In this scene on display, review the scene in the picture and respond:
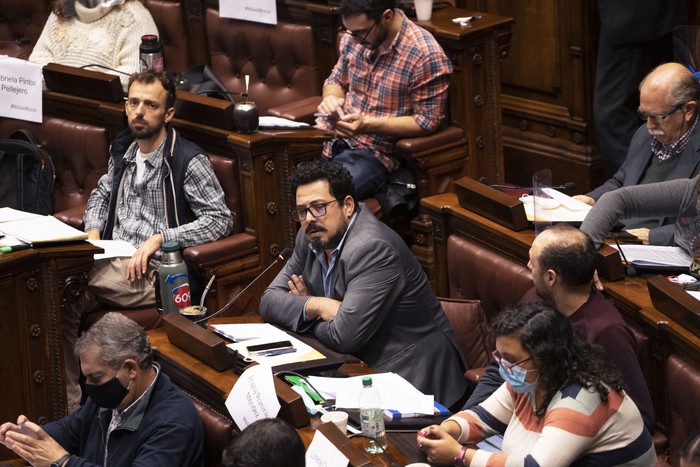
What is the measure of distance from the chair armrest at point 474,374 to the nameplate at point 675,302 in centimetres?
57

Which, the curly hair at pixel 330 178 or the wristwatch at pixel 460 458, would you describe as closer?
the wristwatch at pixel 460 458

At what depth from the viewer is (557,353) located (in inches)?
111

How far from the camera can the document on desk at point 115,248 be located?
15.0 feet

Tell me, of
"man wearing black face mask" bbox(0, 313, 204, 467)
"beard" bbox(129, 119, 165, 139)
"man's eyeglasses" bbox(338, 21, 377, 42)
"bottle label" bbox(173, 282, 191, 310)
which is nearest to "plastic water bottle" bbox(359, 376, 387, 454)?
"man wearing black face mask" bbox(0, 313, 204, 467)

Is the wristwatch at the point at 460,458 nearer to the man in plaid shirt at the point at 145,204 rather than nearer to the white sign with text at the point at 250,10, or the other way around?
the man in plaid shirt at the point at 145,204

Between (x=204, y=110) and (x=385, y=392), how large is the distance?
2038 mm

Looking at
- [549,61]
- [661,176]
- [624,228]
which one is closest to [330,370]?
[624,228]

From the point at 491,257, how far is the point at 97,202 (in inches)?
74.2

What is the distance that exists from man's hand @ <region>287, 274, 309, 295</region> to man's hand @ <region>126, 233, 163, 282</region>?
79 centimetres

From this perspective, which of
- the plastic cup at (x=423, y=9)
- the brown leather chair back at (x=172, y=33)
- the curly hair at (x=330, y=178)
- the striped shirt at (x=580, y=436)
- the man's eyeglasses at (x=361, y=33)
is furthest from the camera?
the brown leather chair back at (x=172, y=33)

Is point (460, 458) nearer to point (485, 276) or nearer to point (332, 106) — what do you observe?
point (485, 276)

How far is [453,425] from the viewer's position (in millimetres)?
3039

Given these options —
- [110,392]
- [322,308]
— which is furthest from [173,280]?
[110,392]

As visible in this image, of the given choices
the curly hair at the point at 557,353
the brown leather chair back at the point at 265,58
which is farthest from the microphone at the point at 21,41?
the curly hair at the point at 557,353
